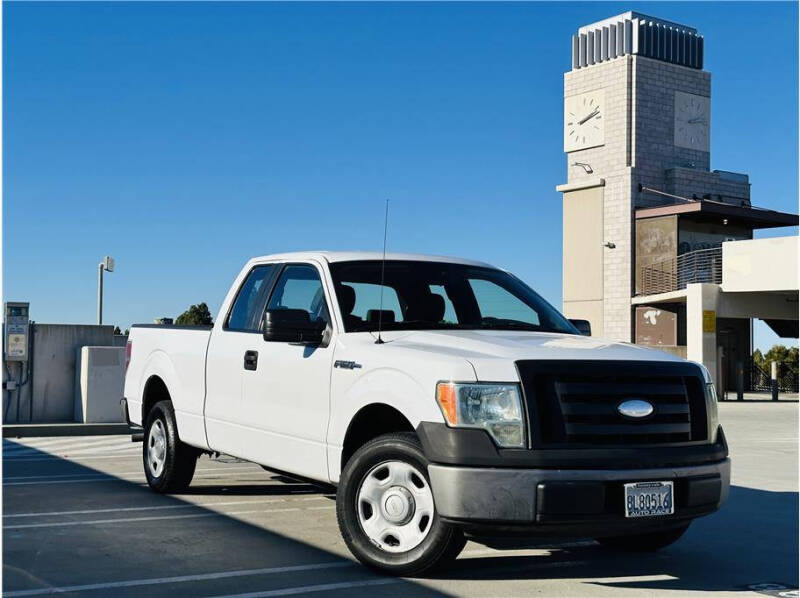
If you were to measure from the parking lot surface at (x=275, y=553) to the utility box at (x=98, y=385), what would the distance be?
7761 mm

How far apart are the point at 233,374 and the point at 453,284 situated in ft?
6.16

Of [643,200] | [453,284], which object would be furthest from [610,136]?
[453,284]

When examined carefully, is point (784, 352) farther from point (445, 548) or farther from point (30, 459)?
point (445, 548)

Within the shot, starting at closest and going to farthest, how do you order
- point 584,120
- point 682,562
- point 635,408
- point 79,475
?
point 635,408, point 682,562, point 79,475, point 584,120

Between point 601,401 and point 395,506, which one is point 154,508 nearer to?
point 395,506

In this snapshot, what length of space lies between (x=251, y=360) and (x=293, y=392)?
708 millimetres

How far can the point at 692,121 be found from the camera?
184 ft

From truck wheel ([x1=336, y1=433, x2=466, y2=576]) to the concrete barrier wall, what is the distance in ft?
44.6

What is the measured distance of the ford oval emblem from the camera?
6059 mm

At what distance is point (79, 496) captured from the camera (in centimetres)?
975

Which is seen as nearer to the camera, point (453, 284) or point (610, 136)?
point (453, 284)

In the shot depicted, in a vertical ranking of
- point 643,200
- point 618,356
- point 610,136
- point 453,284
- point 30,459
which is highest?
point 610,136

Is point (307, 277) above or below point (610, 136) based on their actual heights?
below

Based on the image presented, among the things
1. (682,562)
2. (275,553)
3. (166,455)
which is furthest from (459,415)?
(166,455)
